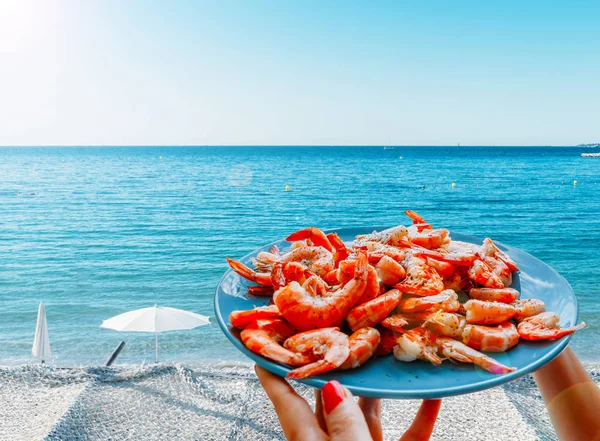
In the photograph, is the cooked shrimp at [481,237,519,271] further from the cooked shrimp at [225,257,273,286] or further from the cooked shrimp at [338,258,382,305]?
the cooked shrimp at [225,257,273,286]

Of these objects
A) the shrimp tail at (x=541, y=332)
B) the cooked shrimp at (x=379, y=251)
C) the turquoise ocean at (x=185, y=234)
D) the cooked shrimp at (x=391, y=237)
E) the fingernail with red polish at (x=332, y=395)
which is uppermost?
the cooked shrimp at (x=391, y=237)

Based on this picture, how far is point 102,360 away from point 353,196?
32.7m

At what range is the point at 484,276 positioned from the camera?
1.96 meters

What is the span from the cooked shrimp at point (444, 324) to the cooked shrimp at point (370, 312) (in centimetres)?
16

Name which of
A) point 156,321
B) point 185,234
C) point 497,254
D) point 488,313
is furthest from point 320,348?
point 185,234

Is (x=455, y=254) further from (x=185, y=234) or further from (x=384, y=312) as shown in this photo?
(x=185, y=234)

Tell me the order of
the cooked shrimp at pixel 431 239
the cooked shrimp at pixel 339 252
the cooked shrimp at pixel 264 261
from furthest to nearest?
the cooked shrimp at pixel 431 239
the cooked shrimp at pixel 264 261
the cooked shrimp at pixel 339 252

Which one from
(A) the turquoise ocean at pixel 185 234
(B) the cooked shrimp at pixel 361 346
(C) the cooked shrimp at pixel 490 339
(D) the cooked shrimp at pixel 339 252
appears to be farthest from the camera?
(A) the turquoise ocean at pixel 185 234

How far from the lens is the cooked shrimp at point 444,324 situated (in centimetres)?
165

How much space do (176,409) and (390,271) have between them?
6155mm

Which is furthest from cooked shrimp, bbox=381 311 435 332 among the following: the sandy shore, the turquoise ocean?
the turquoise ocean

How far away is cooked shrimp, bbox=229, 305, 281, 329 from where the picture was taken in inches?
67.4

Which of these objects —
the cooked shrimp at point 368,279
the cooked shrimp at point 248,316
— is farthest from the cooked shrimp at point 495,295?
the cooked shrimp at point 248,316

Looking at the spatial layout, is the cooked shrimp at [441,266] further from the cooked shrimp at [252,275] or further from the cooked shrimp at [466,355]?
the cooked shrimp at [252,275]
